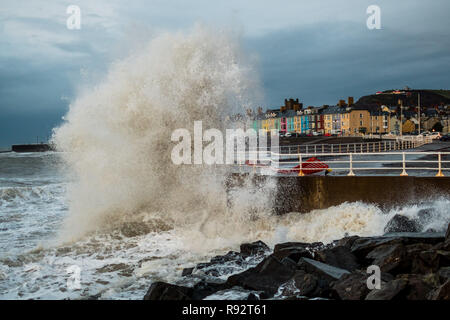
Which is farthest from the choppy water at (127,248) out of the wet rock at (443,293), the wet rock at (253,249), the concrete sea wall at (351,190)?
the wet rock at (443,293)

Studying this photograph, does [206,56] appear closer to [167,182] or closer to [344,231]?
[167,182]

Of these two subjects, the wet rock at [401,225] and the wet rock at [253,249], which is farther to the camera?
the wet rock at [401,225]

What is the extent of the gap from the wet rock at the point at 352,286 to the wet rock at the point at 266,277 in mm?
1067

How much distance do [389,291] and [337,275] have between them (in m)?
1.35

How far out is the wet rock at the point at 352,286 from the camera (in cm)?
621

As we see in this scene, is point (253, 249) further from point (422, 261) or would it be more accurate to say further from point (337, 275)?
point (422, 261)

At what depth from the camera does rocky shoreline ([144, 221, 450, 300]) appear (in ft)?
20.1

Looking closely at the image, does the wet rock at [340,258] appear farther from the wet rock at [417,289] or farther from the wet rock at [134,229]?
the wet rock at [134,229]

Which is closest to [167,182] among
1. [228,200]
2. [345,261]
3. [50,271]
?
[228,200]

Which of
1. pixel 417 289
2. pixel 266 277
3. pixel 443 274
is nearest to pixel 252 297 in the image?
pixel 266 277

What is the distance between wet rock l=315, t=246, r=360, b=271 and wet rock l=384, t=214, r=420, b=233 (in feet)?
9.69

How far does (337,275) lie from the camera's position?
7.14m

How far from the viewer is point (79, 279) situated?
28.7ft

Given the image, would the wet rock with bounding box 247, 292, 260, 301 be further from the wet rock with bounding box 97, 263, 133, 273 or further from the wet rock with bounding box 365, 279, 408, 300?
the wet rock with bounding box 97, 263, 133, 273
